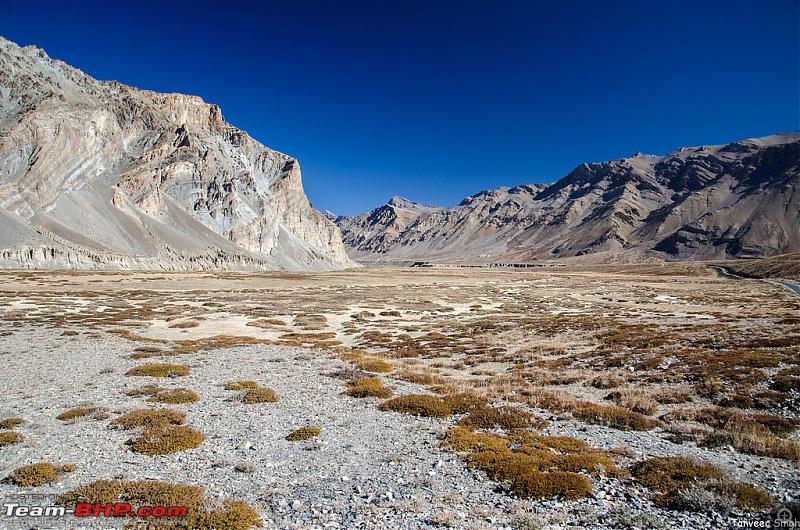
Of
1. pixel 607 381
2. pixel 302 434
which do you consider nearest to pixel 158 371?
pixel 302 434

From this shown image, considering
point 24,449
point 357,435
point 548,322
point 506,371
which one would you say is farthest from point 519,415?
point 548,322

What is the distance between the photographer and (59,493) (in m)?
8.21

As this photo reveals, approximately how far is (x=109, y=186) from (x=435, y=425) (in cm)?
17475

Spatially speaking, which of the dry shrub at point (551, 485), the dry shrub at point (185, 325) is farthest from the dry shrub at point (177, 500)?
the dry shrub at point (185, 325)

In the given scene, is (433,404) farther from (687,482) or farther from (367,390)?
(687,482)

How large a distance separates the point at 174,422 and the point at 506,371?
15.4 metres

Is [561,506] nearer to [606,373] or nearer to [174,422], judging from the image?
[174,422]

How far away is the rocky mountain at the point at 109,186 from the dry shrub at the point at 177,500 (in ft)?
434

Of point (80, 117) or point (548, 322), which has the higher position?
point (80, 117)

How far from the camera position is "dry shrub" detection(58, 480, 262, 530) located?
23.8 ft

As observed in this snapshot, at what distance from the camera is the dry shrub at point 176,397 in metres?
14.8

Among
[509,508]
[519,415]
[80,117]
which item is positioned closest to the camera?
[509,508]

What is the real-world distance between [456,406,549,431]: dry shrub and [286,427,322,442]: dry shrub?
14.9 ft

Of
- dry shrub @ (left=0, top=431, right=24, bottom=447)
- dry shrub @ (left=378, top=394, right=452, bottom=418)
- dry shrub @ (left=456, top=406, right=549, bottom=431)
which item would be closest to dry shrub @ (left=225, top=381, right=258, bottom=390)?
dry shrub @ (left=378, top=394, right=452, bottom=418)
